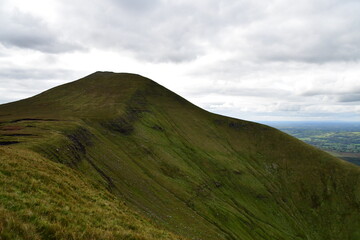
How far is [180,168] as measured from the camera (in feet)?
372

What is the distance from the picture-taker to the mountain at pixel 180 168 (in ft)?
180

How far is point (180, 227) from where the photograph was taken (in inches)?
2350

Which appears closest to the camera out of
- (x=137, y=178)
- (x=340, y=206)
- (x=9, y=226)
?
(x=9, y=226)

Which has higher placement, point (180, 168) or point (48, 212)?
point (48, 212)

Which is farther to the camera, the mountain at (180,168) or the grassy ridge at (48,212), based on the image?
the mountain at (180,168)

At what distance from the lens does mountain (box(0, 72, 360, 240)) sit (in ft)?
180

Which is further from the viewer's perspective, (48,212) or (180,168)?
(180,168)

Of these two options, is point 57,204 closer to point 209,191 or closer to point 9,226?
point 9,226

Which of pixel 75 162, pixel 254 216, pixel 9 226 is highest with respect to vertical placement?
pixel 9 226

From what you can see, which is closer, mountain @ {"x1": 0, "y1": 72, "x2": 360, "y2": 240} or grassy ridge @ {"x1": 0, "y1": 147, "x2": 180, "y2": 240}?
grassy ridge @ {"x1": 0, "y1": 147, "x2": 180, "y2": 240}

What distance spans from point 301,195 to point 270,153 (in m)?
37.9

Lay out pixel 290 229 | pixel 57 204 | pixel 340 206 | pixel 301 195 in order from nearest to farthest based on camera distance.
Result: pixel 57 204 → pixel 290 229 → pixel 340 206 → pixel 301 195

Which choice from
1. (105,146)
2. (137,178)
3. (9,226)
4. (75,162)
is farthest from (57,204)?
(105,146)

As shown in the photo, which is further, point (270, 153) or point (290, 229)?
point (270, 153)
